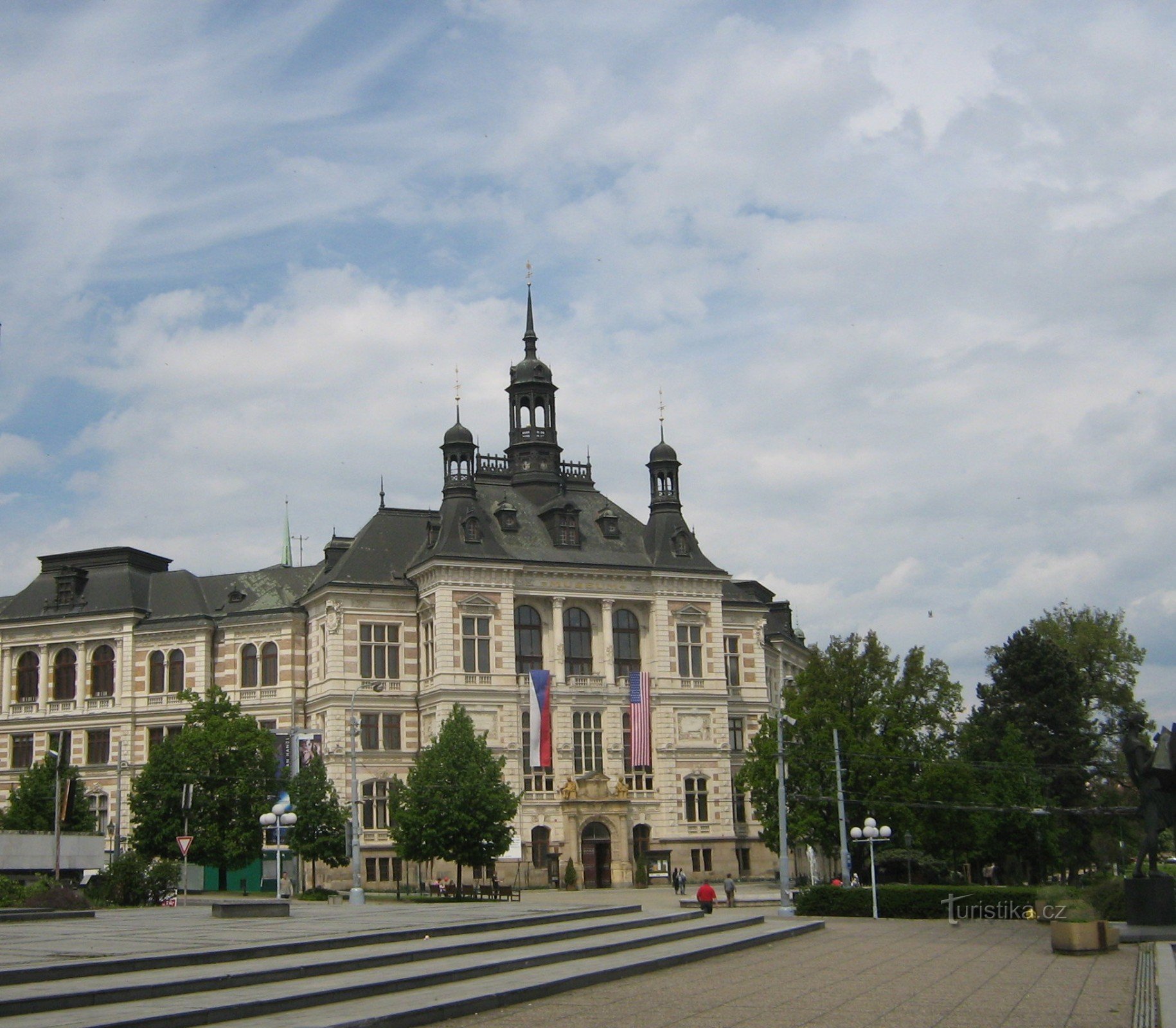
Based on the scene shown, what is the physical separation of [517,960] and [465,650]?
4336 cm

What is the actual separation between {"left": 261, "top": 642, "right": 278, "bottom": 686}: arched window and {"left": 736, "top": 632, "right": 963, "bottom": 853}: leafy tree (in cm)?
2545

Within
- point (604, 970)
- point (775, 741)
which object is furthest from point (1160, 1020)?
point (775, 741)

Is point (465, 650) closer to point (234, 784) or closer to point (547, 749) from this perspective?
point (547, 749)

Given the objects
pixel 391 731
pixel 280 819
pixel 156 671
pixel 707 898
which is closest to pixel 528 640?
pixel 391 731

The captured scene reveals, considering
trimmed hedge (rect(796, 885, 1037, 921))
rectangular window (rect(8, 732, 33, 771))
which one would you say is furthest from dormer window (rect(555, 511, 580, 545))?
trimmed hedge (rect(796, 885, 1037, 921))

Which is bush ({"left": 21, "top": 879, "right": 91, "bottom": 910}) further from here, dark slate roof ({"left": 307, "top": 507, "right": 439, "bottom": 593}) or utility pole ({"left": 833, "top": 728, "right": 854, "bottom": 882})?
dark slate roof ({"left": 307, "top": 507, "right": 439, "bottom": 593})

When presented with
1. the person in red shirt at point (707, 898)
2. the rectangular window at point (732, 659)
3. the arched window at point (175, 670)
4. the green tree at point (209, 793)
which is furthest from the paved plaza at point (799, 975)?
the rectangular window at point (732, 659)

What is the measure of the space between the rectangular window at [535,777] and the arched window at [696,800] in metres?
7.44

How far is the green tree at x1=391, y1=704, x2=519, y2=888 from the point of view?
190ft

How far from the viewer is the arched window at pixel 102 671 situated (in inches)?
2968

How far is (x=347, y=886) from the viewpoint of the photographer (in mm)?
68250

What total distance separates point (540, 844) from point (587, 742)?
5.64m

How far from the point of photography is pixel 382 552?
74.8 metres

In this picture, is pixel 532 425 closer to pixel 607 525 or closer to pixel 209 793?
pixel 607 525
